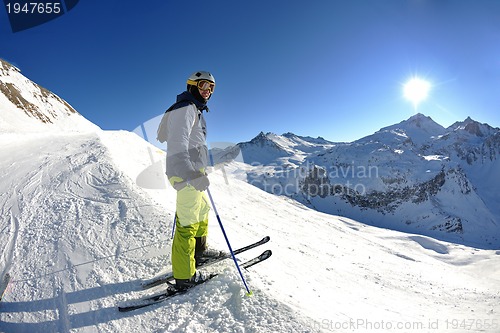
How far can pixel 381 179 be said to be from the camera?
189 m

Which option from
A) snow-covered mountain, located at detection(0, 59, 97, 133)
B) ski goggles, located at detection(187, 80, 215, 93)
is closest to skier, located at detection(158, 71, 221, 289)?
ski goggles, located at detection(187, 80, 215, 93)

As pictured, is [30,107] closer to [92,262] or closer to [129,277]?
[92,262]

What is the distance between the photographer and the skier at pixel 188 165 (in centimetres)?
448

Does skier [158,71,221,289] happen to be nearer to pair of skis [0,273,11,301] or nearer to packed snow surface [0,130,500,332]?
packed snow surface [0,130,500,332]

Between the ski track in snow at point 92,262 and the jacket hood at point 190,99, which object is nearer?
the ski track in snow at point 92,262

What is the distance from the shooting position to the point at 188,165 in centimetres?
443

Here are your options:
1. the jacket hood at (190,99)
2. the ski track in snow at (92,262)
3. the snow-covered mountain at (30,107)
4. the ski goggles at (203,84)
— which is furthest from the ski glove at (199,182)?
the snow-covered mountain at (30,107)

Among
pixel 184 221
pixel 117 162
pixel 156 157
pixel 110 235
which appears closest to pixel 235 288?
pixel 184 221

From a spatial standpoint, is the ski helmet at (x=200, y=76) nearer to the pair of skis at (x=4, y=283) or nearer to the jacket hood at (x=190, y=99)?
the jacket hood at (x=190, y=99)

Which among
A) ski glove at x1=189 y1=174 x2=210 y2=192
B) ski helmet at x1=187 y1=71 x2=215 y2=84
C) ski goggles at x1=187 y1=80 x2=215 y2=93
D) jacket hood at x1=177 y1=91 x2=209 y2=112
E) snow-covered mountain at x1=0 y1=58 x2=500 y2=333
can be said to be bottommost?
snow-covered mountain at x1=0 y1=58 x2=500 y2=333

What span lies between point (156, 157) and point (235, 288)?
1068 cm

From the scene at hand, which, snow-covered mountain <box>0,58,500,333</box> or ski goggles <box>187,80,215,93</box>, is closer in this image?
snow-covered mountain <box>0,58,500,333</box>

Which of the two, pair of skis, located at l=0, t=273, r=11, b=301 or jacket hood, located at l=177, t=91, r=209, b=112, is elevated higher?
jacket hood, located at l=177, t=91, r=209, b=112

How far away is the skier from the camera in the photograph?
14.7 ft
